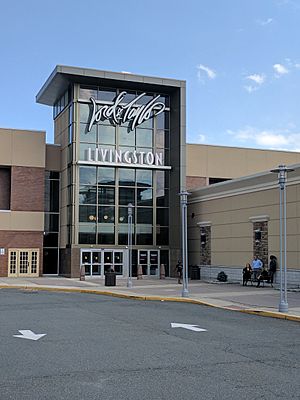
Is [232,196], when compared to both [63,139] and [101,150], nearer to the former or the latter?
[101,150]

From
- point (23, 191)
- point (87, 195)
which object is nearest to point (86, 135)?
point (87, 195)

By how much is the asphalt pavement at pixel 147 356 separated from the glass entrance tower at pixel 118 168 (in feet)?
67.3

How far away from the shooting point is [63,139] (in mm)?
40375

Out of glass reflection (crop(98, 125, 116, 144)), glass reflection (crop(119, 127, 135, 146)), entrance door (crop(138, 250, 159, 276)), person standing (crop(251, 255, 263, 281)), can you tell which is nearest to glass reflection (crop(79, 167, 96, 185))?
glass reflection (crop(98, 125, 116, 144))

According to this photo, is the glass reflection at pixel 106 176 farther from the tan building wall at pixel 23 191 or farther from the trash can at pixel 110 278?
the trash can at pixel 110 278

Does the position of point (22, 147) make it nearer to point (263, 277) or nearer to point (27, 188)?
point (27, 188)

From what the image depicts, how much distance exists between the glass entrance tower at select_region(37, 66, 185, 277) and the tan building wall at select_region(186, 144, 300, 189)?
391 cm

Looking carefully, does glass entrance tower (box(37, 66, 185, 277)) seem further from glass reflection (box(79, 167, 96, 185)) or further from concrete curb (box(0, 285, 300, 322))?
concrete curb (box(0, 285, 300, 322))

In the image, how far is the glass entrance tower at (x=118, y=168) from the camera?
37688 mm

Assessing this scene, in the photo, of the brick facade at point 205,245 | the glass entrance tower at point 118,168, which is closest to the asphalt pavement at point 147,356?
the brick facade at point 205,245

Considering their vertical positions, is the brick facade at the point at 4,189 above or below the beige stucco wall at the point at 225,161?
below

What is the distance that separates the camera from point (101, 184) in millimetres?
38156

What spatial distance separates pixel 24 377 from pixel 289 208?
71.2ft

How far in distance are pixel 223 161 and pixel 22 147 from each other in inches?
611
